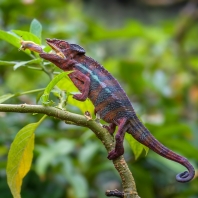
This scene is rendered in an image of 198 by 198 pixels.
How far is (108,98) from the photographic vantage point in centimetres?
96

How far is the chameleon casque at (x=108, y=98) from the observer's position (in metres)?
0.95

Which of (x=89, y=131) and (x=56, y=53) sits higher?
(x=89, y=131)

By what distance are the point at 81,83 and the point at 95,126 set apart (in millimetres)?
186

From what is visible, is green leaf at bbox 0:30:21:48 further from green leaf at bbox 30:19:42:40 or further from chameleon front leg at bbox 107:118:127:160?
chameleon front leg at bbox 107:118:127:160

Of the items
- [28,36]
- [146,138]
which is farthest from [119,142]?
[28,36]

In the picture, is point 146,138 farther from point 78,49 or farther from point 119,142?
point 78,49

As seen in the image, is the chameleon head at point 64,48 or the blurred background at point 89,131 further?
the blurred background at point 89,131

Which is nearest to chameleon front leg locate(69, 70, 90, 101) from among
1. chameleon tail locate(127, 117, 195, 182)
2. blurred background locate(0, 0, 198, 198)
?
chameleon tail locate(127, 117, 195, 182)

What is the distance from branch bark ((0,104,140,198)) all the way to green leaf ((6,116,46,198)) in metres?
0.12

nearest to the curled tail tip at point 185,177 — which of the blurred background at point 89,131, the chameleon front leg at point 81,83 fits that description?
the chameleon front leg at point 81,83

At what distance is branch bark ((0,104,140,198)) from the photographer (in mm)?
793

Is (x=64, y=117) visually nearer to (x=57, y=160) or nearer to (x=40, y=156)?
(x=40, y=156)

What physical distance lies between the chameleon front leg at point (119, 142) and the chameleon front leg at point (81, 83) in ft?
0.32

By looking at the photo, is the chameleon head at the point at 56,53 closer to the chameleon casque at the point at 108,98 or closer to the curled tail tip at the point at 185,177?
the chameleon casque at the point at 108,98
